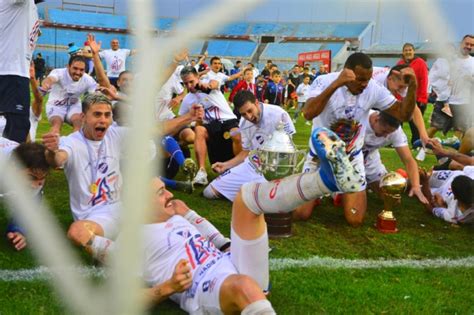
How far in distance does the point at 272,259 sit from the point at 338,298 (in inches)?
30.0

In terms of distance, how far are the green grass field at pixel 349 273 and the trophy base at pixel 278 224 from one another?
0.09 metres

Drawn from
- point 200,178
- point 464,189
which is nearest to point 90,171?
point 200,178

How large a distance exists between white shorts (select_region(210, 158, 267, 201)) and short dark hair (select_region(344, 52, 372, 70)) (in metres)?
1.50

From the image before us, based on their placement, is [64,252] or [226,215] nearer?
[64,252]

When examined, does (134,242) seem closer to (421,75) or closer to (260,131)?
(260,131)

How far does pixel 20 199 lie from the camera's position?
3854 mm

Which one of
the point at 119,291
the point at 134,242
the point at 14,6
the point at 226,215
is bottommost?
the point at 226,215

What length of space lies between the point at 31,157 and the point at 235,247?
5.10ft

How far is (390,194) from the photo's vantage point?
489 centimetres

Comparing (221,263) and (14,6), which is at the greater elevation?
(14,6)

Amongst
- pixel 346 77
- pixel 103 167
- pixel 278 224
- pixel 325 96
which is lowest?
pixel 278 224

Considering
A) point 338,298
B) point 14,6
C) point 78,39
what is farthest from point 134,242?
point 78,39

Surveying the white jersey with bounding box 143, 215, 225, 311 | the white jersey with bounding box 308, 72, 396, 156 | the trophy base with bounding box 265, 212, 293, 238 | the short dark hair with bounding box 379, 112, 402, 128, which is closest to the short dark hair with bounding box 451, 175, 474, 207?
the short dark hair with bounding box 379, 112, 402, 128

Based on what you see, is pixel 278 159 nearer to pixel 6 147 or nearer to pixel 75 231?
pixel 75 231
